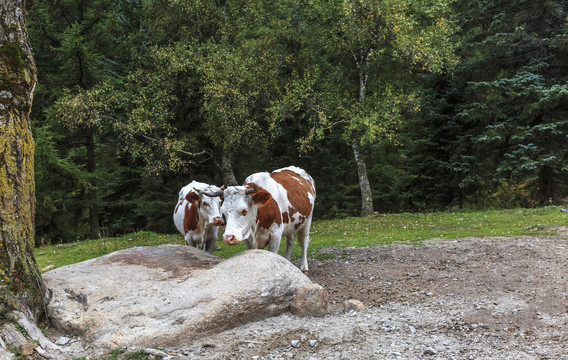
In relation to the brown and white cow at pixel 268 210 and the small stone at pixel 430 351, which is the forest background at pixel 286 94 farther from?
the small stone at pixel 430 351

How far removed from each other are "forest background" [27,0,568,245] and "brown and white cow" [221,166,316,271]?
8.34 metres

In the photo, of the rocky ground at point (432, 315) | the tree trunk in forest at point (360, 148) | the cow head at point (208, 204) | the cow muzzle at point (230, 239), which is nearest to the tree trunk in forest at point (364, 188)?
the tree trunk in forest at point (360, 148)

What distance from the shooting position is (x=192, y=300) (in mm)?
5637

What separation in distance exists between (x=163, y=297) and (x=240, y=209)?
1996 mm

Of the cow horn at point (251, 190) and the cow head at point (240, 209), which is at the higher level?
the cow horn at point (251, 190)

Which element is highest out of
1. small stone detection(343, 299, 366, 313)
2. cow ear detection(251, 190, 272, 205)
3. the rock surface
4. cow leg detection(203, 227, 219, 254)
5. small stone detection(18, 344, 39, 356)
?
cow ear detection(251, 190, 272, 205)

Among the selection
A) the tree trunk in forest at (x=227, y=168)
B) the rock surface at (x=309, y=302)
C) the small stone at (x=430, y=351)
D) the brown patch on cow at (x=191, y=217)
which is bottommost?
the small stone at (x=430, y=351)

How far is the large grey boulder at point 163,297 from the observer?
522 cm

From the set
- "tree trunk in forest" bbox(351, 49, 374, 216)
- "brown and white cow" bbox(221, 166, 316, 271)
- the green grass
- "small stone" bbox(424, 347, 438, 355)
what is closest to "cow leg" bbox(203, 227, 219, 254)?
"brown and white cow" bbox(221, 166, 316, 271)

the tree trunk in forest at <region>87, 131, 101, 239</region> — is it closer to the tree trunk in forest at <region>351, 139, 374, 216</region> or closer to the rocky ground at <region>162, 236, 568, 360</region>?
the tree trunk in forest at <region>351, 139, 374, 216</region>

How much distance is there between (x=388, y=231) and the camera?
1478 cm

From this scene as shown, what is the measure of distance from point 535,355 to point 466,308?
161cm

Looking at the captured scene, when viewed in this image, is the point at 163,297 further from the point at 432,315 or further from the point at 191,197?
the point at 432,315

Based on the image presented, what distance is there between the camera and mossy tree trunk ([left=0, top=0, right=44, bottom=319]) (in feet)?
16.9
